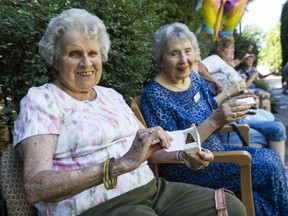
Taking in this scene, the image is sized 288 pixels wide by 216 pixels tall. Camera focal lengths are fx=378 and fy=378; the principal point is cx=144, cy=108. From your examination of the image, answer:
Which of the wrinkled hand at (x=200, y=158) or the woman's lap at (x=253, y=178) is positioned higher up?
the wrinkled hand at (x=200, y=158)

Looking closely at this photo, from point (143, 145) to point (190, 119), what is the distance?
1.04 meters

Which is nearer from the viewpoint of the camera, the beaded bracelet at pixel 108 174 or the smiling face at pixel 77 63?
the beaded bracelet at pixel 108 174

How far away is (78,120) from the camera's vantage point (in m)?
1.81

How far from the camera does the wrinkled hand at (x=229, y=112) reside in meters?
2.26

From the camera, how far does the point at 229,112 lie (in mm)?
2264

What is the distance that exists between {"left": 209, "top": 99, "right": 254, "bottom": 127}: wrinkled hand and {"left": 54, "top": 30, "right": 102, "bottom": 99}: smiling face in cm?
80

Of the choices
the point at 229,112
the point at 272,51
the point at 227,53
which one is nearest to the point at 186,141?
the point at 229,112

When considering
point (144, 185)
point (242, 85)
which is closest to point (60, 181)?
point (144, 185)

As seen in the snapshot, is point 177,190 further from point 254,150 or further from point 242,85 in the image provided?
point 242,85

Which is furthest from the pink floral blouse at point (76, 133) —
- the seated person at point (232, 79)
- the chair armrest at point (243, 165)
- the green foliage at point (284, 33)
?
the green foliage at point (284, 33)

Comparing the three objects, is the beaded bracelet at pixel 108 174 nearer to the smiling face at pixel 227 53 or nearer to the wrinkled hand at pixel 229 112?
the wrinkled hand at pixel 229 112

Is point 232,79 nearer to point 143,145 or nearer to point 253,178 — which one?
point 253,178

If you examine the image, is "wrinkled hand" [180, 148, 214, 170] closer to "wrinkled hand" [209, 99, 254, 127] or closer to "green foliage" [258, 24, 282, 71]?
"wrinkled hand" [209, 99, 254, 127]

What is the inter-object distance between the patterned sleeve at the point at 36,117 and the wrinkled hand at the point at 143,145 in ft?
1.27
